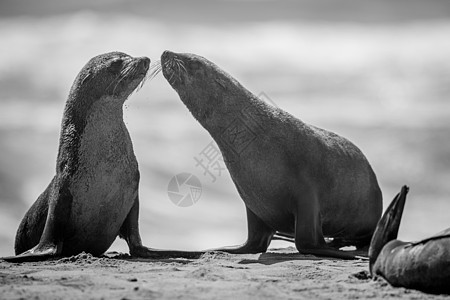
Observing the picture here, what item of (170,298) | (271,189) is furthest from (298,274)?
(271,189)

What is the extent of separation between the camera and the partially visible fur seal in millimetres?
8398

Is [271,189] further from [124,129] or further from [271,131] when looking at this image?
[124,129]

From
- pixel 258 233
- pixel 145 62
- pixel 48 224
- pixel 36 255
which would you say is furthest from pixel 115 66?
pixel 258 233

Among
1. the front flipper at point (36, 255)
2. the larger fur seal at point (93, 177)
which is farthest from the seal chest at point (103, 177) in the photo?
the front flipper at point (36, 255)

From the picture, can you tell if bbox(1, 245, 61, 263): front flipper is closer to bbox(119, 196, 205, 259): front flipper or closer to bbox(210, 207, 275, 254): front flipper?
bbox(119, 196, 205, 259): front flipper

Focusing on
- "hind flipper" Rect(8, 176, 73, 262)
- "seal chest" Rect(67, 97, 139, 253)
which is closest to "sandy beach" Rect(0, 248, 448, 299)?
"hind flipper" Rect(8, 176, 73, 262)

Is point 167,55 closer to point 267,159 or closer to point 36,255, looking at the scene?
point 267,159

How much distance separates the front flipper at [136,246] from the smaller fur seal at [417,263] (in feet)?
9.19

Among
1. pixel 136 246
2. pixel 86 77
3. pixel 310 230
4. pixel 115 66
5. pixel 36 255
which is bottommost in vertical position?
pixel 36 255

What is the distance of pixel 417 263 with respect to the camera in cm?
546

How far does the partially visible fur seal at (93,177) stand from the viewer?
8398mm

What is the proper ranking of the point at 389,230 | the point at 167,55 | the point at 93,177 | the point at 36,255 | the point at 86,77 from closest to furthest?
the point at 389,230 → the point at 36,255 → the point at 93,177 → the point at 86,77 → the point at 167,55

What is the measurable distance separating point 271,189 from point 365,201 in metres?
1.39

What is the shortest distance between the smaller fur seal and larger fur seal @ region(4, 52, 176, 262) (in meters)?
3.28
